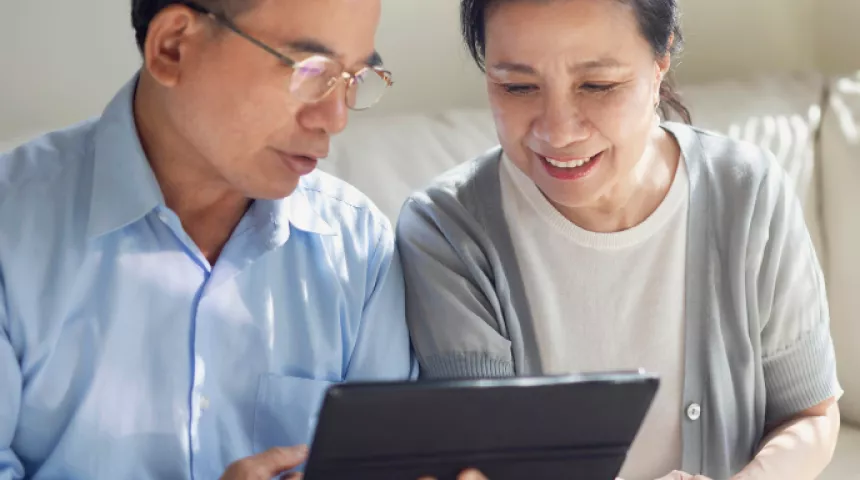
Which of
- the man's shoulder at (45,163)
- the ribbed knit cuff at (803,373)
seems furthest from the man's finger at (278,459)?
the ribbed knit cuff at (803,373)

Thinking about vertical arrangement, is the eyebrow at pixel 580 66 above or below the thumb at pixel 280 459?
above

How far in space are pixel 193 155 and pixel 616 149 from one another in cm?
52

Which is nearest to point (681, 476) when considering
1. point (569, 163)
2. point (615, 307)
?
point (615, 307)

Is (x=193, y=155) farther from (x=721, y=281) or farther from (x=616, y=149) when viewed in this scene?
(x=721, y=281)

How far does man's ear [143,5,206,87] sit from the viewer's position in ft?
3.72

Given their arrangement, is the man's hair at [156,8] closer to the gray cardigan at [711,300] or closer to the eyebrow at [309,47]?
the eyebrow at [309,47]

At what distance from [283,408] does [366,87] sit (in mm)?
399

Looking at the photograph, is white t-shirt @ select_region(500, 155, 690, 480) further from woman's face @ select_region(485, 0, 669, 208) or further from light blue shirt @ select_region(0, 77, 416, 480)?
light blue shirt @ select_region(0, 77, 416, 480)

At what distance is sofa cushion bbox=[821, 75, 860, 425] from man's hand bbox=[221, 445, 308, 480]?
3.62ft

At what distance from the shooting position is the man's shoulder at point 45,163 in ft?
3.82

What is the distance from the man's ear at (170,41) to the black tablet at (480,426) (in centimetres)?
47

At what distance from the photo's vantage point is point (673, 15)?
133 centimetres

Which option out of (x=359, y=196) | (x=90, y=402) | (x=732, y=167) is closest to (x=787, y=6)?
(x=732, y=167)

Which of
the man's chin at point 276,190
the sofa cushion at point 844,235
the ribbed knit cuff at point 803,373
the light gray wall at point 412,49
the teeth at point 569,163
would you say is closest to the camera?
the man's chin at point 276,190
